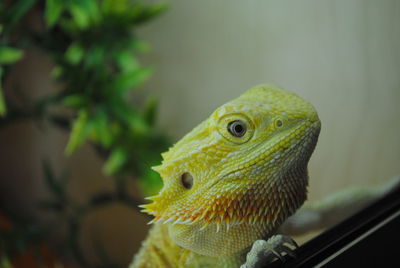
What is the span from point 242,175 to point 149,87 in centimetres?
146

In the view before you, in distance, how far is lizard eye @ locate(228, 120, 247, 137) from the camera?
1.73 feet

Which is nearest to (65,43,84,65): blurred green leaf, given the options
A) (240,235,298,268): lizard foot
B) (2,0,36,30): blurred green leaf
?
(2,0,36,30): blurred green leaf

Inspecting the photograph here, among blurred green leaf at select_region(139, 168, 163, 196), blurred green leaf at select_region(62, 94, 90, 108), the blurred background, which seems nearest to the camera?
blurred green leaf at select_region(139, 168, 163, 196)

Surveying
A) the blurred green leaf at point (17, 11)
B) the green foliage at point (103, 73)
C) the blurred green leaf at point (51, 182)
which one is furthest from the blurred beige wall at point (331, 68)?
the blurred green leaf at point (51, 182)

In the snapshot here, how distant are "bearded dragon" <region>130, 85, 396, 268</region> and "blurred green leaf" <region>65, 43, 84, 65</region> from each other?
1.10 metres

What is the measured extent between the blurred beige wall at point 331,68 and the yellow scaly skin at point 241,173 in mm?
179

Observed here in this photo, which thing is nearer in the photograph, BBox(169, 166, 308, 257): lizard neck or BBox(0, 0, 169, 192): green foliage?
BBox(169, 166, 308, 257): lizard neck

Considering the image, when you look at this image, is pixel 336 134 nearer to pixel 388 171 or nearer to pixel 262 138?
pixel 388 171

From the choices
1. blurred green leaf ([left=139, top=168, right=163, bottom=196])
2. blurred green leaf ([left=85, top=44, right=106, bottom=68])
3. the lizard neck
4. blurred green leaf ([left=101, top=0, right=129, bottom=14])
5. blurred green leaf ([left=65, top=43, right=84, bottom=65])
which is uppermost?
blurred green leaf ([left=101, top=0, right=129, bottom=14])

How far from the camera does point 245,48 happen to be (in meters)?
1.21

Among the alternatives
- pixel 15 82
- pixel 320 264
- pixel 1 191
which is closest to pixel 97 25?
pixel 15 82

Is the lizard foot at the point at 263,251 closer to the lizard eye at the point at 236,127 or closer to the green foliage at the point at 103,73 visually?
the lizard eye at the point at 236,127

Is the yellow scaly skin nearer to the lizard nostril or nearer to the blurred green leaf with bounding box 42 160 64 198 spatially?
the lizard nostril

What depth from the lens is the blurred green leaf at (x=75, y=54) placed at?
1.53 m
